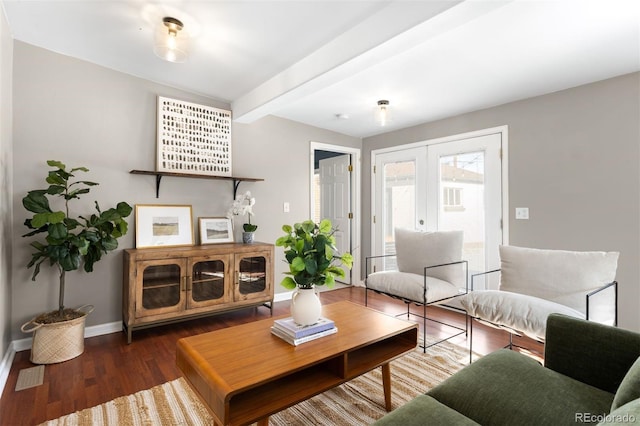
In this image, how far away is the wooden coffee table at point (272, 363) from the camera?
1214mm

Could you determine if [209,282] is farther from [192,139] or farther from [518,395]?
[518,395]

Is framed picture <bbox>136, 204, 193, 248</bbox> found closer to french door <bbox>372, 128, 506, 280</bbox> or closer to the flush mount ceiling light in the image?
the flush mount ceiling light

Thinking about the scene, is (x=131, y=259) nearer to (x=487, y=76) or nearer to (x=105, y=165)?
(x=105, y=165)

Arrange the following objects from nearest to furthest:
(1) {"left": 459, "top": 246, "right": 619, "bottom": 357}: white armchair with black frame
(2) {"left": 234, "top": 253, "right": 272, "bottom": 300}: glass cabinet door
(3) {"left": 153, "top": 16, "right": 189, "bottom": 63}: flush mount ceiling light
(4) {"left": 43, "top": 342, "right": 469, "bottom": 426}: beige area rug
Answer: (4) {"left": 43, "top": 342, "right": 469, "bottom": 426}: beige area rug → (1) {"left": 459, "top": 246, "right": 619, "bottom": 357}: white armchair with black frame → (3) {"left": 153, "top": 16, "right": 189, "bottom": 63}: flush mount ceiling light → (2) {"left": 234, "top": 253, "right": 272, "bottom": 300}: glass cabinet door

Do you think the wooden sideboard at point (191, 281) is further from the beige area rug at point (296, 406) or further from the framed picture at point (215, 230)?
the beige area rug at point (296, 406)

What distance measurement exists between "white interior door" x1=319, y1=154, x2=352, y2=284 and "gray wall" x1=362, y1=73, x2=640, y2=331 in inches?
80.1

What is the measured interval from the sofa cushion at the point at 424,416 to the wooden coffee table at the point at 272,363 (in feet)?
1.37

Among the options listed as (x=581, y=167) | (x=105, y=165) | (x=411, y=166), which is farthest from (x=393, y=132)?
(x=105, y=165)

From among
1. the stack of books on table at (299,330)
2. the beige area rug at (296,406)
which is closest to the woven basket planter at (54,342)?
the beige area rug at (296,406)

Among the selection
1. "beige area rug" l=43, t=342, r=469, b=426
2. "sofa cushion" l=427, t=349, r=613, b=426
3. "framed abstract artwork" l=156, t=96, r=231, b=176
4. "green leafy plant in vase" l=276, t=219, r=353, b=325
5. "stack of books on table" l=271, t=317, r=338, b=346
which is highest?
"framed abstract artwork" l=156, t=96, r=231, b=176

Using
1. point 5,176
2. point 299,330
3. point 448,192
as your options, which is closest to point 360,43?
point 299,330

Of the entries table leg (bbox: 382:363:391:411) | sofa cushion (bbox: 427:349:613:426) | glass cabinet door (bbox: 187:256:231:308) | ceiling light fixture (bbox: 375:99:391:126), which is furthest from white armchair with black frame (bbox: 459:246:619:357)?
glass cabinet door (bbox: 187:256:231:308)

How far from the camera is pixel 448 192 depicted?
3.64 m

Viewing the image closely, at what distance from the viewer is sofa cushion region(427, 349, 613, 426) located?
107 centimetres
